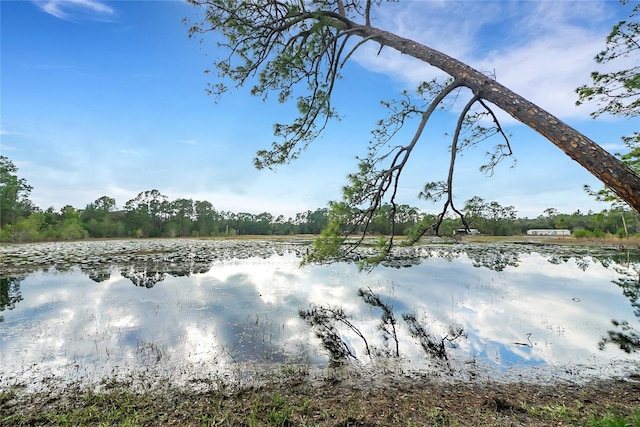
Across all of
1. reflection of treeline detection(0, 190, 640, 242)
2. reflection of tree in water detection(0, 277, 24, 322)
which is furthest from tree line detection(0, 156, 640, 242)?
reflection of tree in water detection(0, 277, 24, 322)

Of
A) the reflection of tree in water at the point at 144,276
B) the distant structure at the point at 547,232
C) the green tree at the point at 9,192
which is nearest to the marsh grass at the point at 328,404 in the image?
the reflection of tree in water at the point at 144,276

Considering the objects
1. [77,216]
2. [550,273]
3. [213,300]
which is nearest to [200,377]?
[213,300]

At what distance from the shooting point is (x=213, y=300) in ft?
27.5

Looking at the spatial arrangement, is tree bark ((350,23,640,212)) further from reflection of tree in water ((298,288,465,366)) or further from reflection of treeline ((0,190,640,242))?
reflection of treeline ((0,190,640,242))

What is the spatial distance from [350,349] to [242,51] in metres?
5.32

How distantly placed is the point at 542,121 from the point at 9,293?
13650 millimetres

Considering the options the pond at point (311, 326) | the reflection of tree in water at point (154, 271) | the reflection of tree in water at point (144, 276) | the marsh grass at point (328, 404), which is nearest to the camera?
the marsh grass at point (328, 404)

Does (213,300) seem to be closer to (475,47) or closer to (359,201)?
(359,201)

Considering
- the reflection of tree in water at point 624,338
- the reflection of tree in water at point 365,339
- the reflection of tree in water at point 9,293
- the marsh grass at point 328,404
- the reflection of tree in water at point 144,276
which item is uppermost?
the marsh grass at point 328,404

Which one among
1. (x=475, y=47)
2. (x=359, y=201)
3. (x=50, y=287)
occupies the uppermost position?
(x=475, y=47)

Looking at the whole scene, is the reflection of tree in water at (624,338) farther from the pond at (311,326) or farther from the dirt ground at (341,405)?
the dirt ground at (341,405)

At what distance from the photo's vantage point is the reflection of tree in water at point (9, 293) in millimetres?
7870

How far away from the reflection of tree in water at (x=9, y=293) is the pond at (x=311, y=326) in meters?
0.08

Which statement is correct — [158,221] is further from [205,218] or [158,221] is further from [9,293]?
[9,293]
